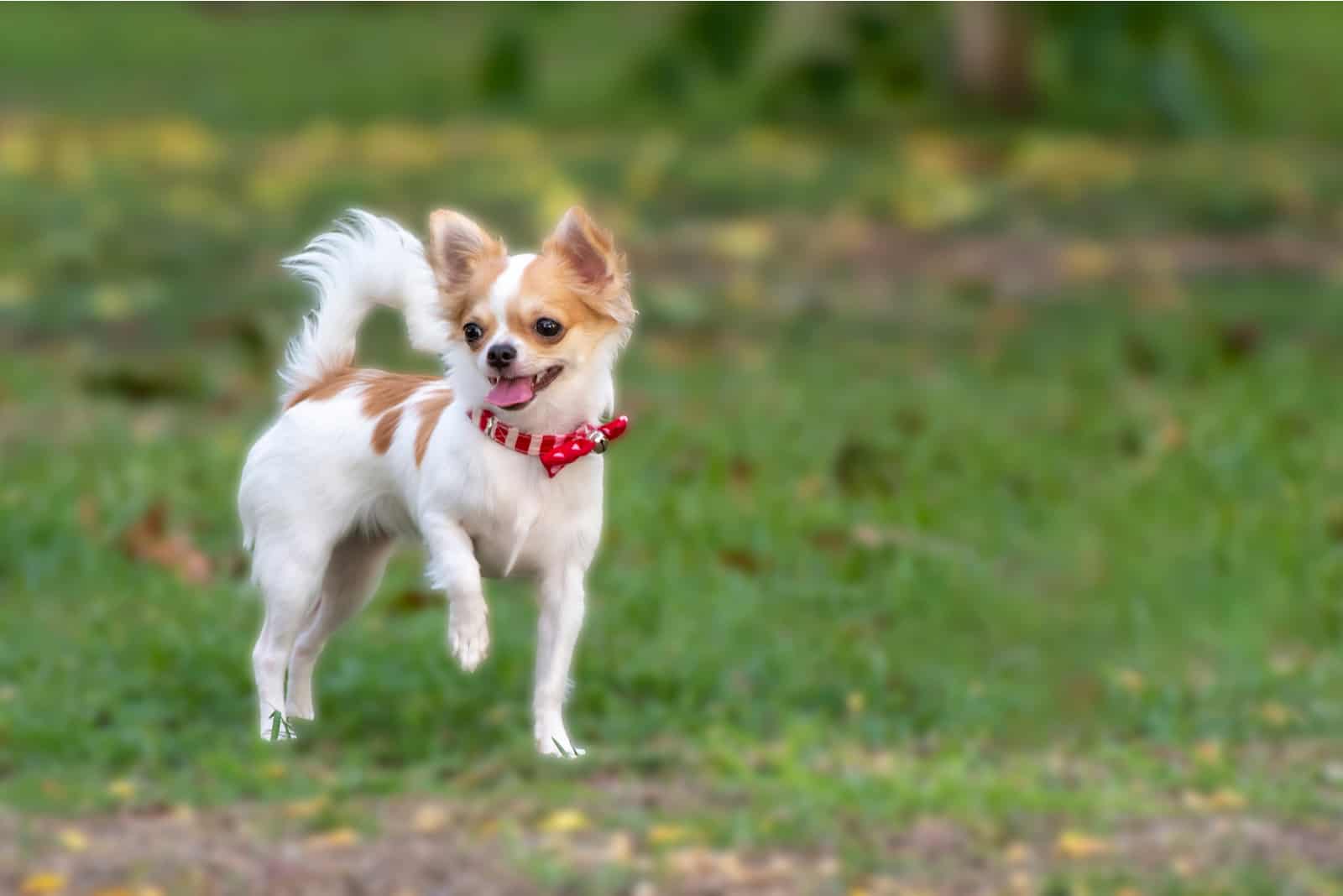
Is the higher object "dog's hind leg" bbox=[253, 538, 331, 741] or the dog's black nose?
the dog's black nose

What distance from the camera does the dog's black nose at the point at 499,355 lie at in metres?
1.53

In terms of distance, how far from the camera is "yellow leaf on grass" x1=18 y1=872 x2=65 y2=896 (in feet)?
14.3

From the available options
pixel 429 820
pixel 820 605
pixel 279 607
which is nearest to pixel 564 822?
pixel 429 820

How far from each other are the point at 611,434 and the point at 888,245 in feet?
44.9

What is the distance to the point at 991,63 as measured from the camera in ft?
66.2

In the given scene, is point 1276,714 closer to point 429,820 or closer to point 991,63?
point 429,820

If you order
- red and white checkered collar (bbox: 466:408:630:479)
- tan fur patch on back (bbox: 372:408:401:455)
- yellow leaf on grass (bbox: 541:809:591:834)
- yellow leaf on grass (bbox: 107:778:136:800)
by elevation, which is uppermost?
tan fur patch on back (bbox: 372:408:401:455)

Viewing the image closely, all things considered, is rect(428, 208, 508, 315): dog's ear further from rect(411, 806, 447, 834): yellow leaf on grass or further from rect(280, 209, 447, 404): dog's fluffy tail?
rect(411, 806, 447, 834): yellow leaf on grass

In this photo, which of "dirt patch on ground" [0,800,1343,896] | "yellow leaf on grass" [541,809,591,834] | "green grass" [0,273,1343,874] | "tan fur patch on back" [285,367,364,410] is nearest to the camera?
"tan fur patch on back" [285,367,364,410]

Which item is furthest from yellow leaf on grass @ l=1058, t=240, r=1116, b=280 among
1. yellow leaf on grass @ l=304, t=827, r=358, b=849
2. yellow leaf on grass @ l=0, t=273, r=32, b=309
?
yellow leaf on grass @ l=304, t=827, r=358, b=849

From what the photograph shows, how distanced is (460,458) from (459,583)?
0.32 feet

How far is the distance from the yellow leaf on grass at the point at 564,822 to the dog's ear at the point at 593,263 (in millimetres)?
3473

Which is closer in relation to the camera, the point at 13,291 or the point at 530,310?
the point at 530,310

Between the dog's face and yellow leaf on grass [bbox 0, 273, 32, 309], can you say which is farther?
yellow leaf on grass [bbox 0, 273, 32, 309]
